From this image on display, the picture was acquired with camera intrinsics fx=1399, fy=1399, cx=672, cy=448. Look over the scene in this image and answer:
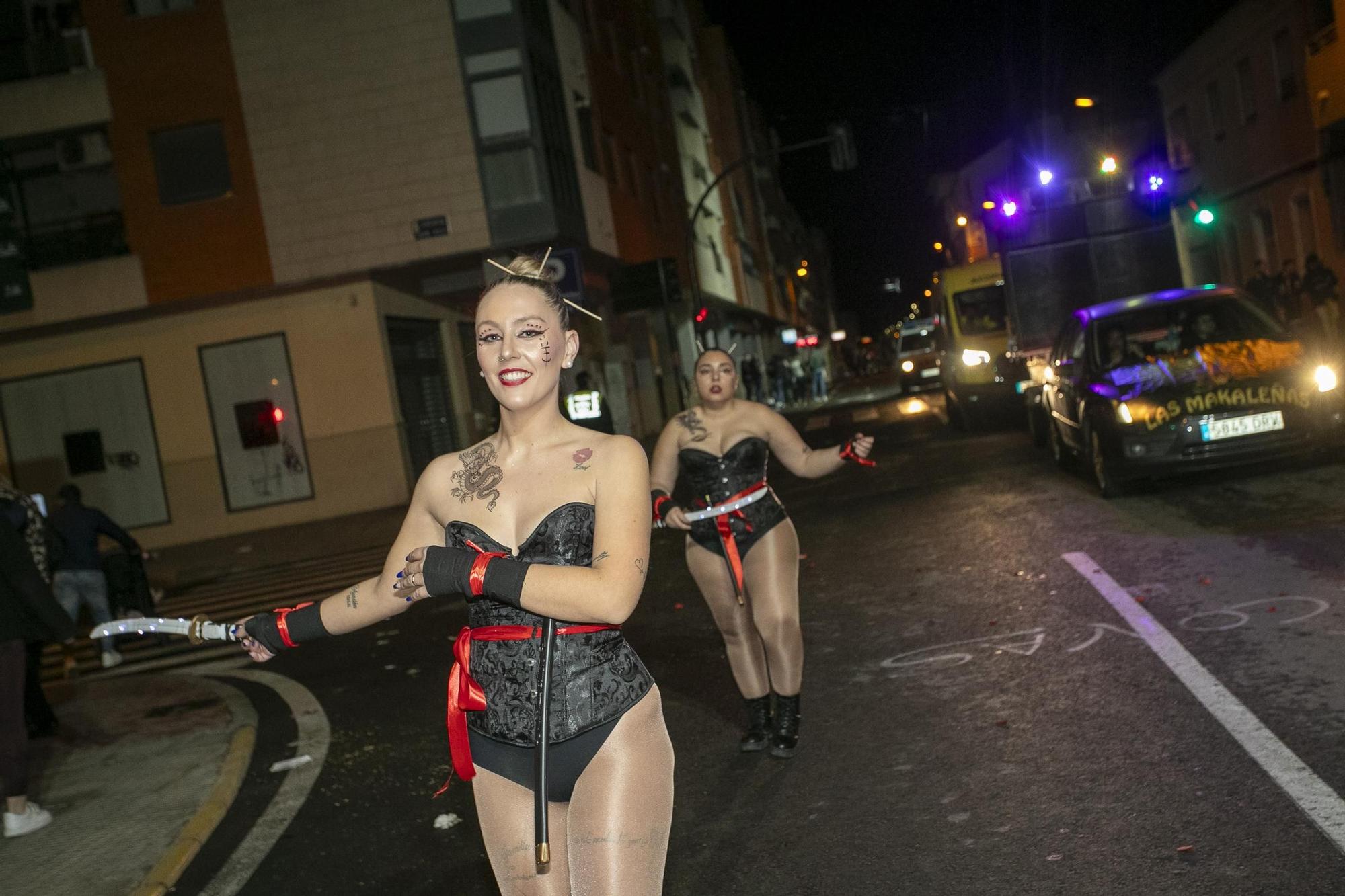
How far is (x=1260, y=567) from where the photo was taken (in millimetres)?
8727

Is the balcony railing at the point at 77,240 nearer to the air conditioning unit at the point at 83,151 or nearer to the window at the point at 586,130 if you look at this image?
the air conditioning unit at the point at 83,151

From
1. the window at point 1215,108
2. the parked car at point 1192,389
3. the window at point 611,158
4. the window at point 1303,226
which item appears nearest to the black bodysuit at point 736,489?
the parked car at point 1192,389

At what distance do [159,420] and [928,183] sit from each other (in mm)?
94015

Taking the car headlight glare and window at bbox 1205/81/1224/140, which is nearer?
the car headlight glare

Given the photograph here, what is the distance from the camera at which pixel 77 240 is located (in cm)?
2623

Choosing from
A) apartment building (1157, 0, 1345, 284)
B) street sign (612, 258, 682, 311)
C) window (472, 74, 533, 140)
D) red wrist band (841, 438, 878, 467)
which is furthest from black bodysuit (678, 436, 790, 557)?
apartment building (1157, 0, 1345, 284)

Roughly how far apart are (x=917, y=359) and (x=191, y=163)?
82.1 feet

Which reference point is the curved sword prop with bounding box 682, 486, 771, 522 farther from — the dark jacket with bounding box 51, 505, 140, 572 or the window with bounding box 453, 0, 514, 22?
the window with bounding box 453, 0, 514, 22

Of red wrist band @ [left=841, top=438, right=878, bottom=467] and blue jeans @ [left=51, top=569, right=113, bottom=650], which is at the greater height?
red wrist band @ [left=841, top=438, right=878, bottom=467]

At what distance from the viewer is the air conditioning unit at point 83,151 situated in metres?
26.0

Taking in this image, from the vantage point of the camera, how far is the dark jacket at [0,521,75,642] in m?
6.94

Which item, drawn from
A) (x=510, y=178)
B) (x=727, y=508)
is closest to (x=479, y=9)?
(x=510, y=178)

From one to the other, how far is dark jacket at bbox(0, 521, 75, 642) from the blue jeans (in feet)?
18.0

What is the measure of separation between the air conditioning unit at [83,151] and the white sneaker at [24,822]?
71.5 feet
